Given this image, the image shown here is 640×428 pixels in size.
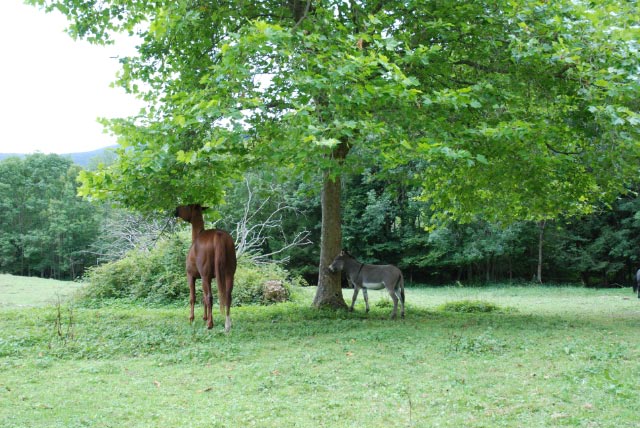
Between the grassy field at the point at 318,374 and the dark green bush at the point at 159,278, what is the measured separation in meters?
5.10

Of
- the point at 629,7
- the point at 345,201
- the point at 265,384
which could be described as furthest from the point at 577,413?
the point at 345,201

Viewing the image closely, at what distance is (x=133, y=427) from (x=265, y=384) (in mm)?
1694

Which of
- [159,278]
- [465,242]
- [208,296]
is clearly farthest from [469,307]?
[465,242]

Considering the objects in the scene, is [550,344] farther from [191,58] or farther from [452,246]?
[452,246]

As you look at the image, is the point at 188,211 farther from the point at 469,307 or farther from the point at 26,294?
the point at 26,294

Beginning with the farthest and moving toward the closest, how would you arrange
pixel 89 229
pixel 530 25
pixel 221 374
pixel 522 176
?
pixel 89 229 → pixel 522 176 → pixel 530 25 → pixel 221 374

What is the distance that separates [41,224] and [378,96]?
55.1 meters

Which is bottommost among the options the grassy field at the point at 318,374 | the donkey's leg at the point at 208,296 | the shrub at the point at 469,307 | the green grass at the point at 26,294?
the green grass at the point at 26,294

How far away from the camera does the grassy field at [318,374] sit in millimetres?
5031

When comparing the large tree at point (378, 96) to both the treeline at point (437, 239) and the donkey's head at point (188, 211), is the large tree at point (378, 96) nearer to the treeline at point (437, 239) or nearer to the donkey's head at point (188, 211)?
the donkey's head at point (188, 211)

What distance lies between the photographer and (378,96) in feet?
27.0

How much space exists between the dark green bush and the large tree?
144 inches

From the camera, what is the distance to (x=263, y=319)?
11734 millimetres

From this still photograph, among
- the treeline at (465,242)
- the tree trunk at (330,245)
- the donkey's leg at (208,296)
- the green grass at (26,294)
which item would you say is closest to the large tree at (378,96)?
→ the tree trunk at (330,245)
